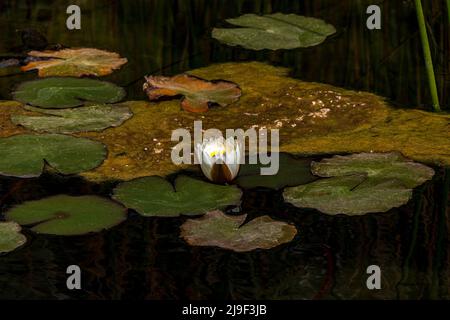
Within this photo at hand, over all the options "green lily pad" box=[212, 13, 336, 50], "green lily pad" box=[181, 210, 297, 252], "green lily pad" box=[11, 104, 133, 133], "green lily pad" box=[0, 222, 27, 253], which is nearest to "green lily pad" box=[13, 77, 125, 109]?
"green lily pad" box=[11, 104, 133, 133]

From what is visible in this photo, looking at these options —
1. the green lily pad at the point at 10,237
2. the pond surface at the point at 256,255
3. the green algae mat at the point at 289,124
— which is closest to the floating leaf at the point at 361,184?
the pond surface at the point at 256,255

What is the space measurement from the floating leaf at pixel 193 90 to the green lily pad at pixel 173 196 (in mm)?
653

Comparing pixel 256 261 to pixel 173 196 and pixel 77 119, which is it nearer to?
pixel 173 196

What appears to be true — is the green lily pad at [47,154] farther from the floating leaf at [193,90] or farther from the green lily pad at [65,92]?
the floating leaf at [193,90]

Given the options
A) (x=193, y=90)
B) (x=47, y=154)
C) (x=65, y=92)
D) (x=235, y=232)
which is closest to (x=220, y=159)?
(x=235, y=232)

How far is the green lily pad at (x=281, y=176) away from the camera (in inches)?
115

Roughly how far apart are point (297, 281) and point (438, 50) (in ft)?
6.26

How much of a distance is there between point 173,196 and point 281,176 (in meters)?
0.35

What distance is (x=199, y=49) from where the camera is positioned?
4090 mm

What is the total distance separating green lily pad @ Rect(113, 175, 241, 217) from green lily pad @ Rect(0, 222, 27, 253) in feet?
1.01

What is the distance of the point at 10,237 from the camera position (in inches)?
102

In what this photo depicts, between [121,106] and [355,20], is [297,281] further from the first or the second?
[355,20]
